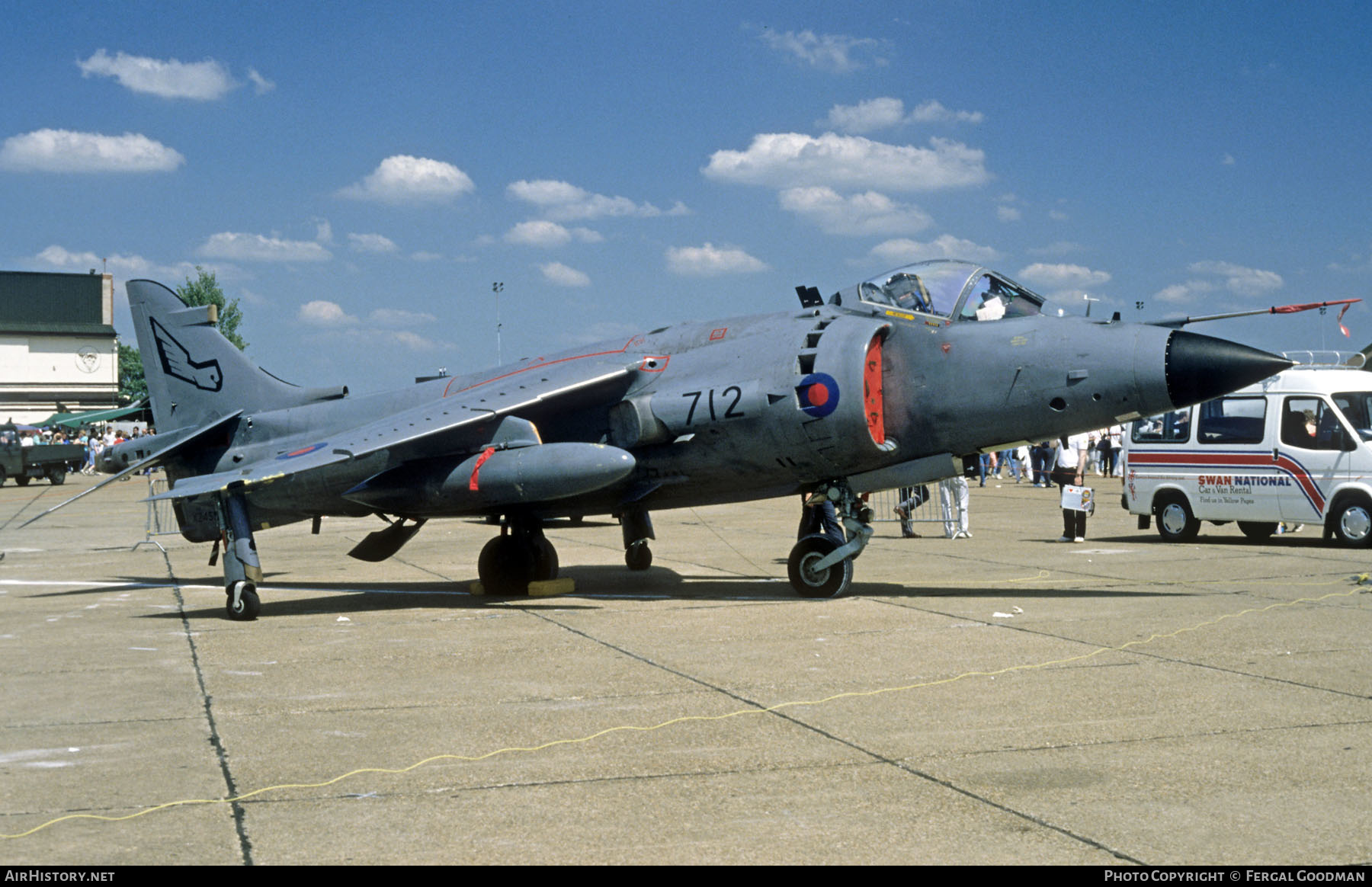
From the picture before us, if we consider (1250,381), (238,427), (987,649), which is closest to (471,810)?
(987,649)

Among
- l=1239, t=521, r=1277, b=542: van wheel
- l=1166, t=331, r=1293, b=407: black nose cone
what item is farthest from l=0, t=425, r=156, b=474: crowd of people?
l=1166, t=331, r=1293, b=407: black nose cone

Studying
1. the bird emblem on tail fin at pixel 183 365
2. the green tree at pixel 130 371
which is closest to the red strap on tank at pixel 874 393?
the bird emblem on tail fin at pixel 183 365

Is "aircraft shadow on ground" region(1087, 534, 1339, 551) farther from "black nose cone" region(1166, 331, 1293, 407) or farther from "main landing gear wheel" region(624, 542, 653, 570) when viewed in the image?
"main landing gear wheel" region(624, 542, 653, 570)

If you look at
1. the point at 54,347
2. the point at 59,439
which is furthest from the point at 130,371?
the point at 59,439

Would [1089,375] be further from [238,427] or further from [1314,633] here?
[238,427]

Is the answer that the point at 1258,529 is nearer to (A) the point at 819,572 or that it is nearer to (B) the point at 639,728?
(A) the point at 819,572

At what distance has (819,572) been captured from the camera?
1189cm

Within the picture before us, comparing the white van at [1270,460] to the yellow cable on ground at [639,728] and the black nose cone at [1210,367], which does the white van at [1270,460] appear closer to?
the black nose cone at [1210,367]

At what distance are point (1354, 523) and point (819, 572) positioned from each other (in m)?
9.13

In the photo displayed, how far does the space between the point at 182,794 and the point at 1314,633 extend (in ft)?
26.3

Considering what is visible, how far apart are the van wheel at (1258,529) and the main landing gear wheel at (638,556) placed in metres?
9.69

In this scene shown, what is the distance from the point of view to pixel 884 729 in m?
6.35

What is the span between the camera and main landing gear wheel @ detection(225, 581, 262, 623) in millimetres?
11336

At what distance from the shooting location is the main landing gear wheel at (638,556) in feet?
48.6
